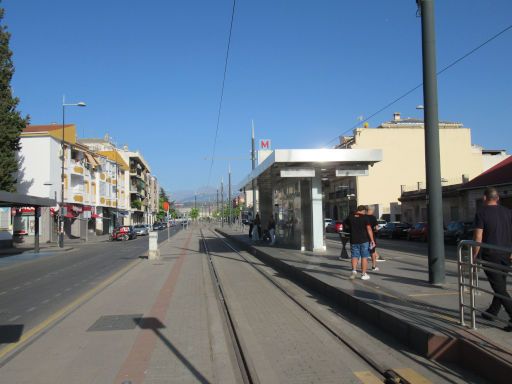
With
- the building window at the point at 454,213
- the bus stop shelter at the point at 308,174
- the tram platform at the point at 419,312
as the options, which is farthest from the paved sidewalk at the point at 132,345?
the building window at the point at 454,213

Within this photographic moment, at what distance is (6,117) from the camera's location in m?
36.4

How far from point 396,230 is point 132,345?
122ft

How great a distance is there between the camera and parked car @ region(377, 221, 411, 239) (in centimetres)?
4156

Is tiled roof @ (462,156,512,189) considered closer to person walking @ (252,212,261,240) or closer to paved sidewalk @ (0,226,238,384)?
person walking @ (252,212,261,240)

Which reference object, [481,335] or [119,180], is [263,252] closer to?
[481,335]

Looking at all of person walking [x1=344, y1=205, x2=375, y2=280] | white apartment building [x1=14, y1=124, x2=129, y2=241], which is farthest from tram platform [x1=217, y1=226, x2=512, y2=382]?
white apartment building [x1=14, y1=124, x2=129, y2=241]

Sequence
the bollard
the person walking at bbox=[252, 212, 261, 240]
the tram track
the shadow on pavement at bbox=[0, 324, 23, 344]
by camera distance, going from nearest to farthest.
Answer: the tram track, the shadow on pavement at bbox=[0, 324, 23, 344], the bollard, the person walking at bbox=[252, 212, 261, 240]

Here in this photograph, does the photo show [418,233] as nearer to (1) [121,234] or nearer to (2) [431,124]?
(1) [121,234]

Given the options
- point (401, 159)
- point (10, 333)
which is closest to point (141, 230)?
point (401, 159)

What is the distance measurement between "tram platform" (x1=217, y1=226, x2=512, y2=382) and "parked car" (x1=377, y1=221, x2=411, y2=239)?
28.8 metres

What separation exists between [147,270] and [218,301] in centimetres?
762

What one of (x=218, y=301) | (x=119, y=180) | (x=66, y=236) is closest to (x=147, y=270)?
(x=218, y=301)

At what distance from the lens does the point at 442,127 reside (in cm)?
7200

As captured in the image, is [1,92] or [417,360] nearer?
[417,360]
